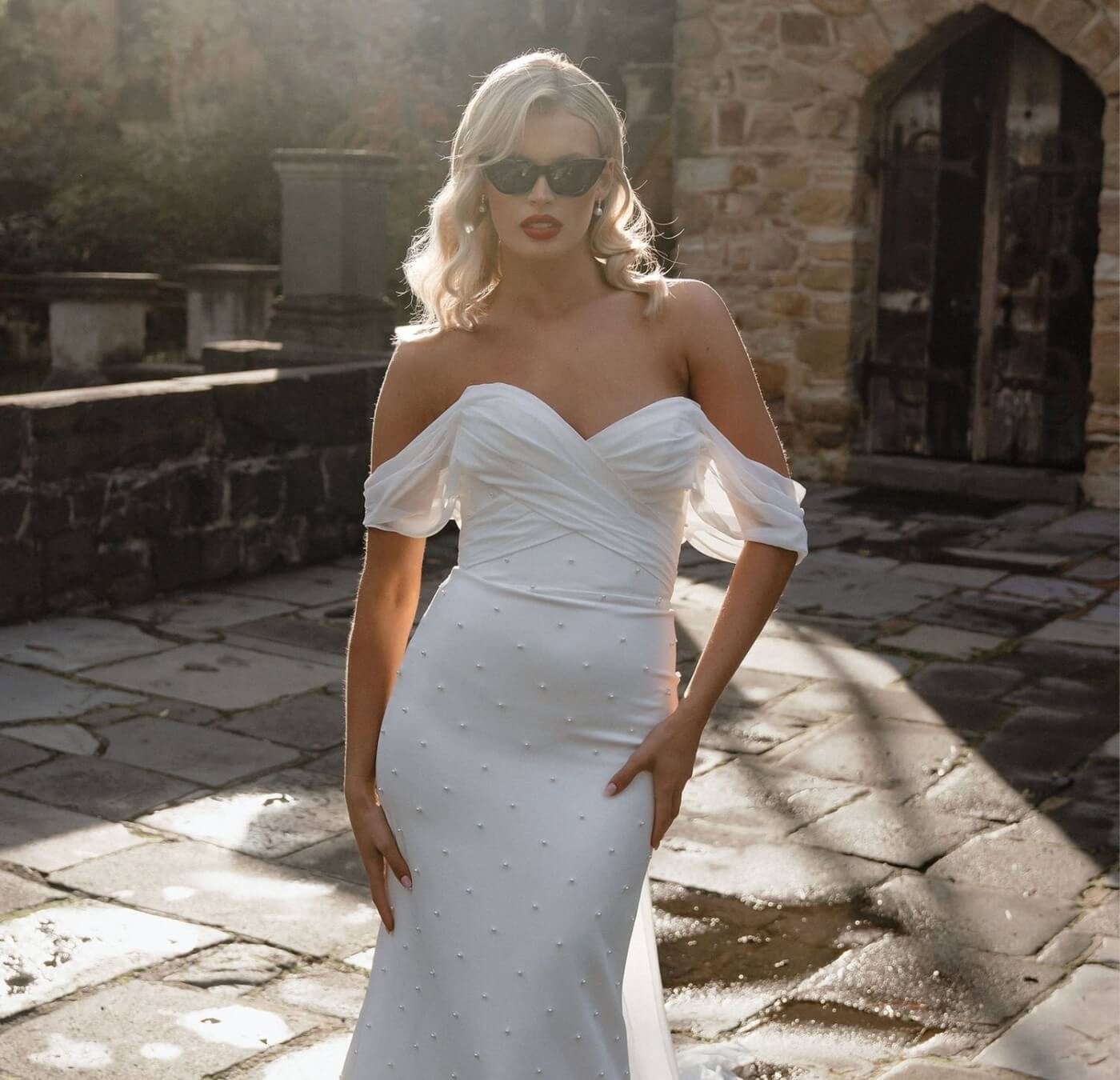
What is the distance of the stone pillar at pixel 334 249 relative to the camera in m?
9.41

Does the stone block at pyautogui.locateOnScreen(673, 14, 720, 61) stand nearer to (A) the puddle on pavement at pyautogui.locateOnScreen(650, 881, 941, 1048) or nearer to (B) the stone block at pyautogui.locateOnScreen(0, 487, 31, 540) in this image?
(B) the stone block at pyautogui.locateOnScreen(0, 487, 31, 540)

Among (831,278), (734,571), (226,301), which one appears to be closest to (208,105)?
(226,301)

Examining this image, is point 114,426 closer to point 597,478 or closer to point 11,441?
point 11,441

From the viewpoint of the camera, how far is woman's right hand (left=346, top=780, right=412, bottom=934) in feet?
7.41

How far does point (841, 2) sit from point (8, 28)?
424 inches

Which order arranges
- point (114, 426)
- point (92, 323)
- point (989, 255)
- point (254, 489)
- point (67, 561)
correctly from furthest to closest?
point (92, 323) < point (989, 255) < point (254, 489) < point (114, 426) < point (67, 561)

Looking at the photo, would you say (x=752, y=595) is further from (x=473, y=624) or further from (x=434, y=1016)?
(x=434, y=1016)

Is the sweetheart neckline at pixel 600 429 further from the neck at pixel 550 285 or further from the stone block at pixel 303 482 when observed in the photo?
the stone block at pixel 303 482

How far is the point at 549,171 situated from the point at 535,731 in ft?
2.33

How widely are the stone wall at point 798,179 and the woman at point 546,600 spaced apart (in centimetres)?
795

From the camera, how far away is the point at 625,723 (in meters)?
2.17

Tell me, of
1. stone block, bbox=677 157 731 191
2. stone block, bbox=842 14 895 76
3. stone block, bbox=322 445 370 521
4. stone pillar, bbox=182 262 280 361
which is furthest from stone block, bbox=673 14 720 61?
stone block, bbox=322 445 370 521

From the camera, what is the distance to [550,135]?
2174 millimetres

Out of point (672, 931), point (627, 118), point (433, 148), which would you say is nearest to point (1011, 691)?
point (672, 931)
